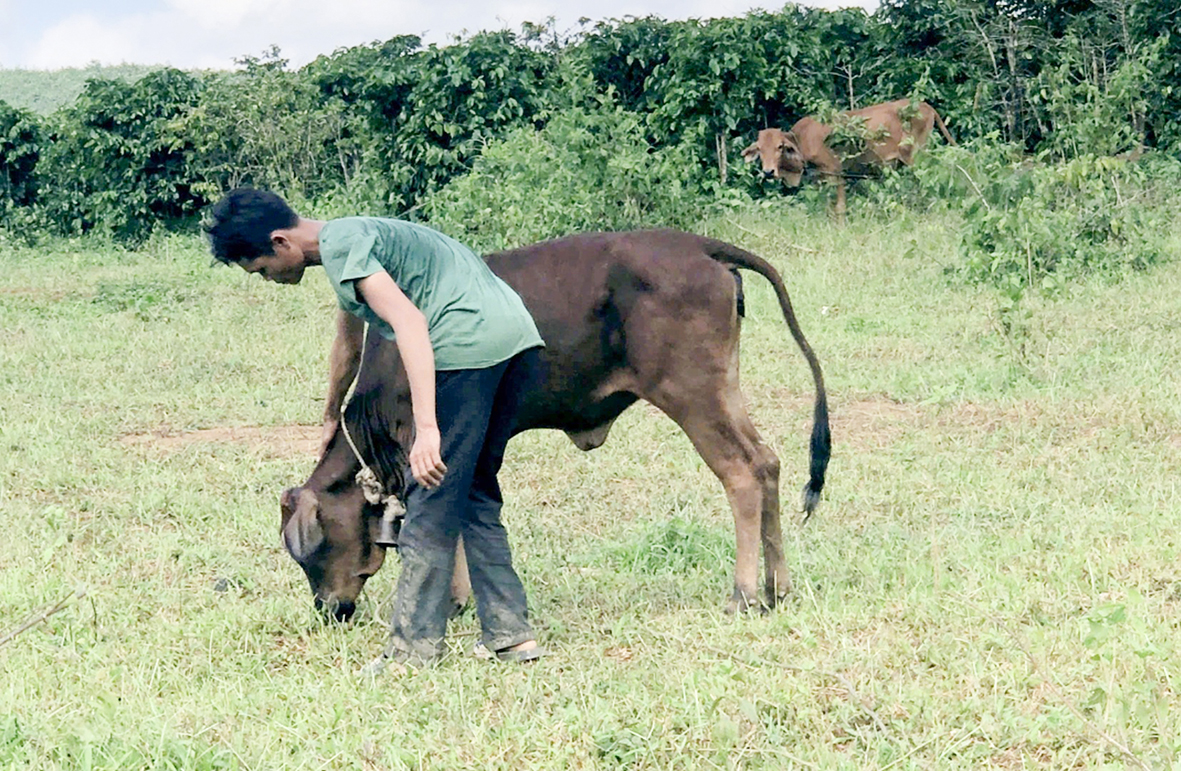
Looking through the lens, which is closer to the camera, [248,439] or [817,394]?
[817,394]

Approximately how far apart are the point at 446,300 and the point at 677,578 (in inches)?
51.7

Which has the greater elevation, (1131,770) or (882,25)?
(882,25)

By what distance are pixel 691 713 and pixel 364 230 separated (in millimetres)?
1577

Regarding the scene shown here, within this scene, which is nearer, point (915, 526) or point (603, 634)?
point (603, 634)

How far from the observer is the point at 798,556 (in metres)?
4.89

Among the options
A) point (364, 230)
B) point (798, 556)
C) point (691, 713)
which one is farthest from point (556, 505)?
point (691, 713)

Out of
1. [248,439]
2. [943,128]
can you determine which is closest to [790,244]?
[943,128]

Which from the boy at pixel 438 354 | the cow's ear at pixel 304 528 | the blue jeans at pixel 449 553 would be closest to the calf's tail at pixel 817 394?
the boy at pixel 438 354

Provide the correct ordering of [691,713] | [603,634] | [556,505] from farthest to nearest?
[556,505] → [603,634] → [691,713]

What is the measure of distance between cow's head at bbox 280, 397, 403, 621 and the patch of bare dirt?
2159mm

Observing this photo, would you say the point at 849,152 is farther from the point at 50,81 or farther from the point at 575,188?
the point at 50,81

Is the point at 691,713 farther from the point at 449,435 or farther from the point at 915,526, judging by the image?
the point at 915,526

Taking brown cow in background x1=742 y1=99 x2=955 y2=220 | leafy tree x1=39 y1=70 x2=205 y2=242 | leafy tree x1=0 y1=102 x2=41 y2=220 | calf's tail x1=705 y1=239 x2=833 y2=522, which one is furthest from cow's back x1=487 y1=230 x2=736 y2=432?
leafy tree x1=0 y1=102 x2=41 y2=220

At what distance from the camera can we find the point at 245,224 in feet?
13.2
